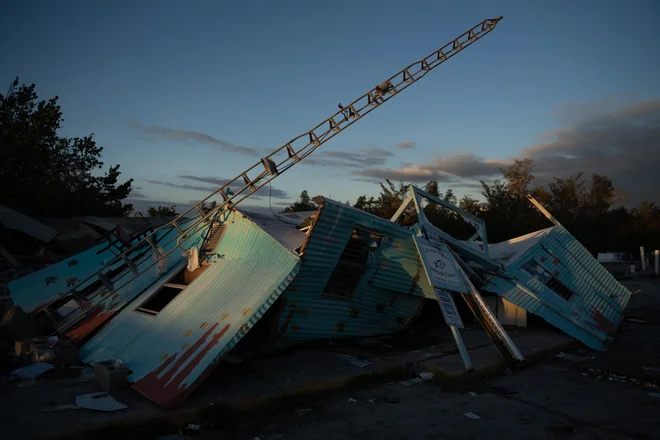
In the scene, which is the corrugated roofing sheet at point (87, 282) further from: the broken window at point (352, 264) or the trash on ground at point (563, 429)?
the trash on ground at point (563, 429)

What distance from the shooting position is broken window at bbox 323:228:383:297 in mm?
8430

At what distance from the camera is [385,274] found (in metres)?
8.80

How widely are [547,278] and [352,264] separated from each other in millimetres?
5420

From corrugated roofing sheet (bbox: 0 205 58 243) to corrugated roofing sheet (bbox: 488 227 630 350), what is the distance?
16909mm

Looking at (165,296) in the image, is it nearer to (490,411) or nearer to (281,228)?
(281,228)

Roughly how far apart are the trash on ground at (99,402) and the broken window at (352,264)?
401 cm

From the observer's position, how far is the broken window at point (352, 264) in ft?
27.7

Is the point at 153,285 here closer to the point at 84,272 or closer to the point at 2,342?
the point at 2,342

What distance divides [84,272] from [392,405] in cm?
956

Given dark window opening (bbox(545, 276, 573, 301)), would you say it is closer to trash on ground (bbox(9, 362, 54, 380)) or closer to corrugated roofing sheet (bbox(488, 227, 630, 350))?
corrugated roofing sheet (bbox(488, 227, 630, 350))

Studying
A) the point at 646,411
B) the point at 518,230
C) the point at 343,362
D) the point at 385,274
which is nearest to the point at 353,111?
the point at 385,274

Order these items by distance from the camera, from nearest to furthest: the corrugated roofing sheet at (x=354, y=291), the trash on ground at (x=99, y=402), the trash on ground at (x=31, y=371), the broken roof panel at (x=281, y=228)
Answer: the trash on ground at (x=99, y=402)
the trash on ground at (x=31, y=371)
the corrugated roofing sheet at (x=354, y=291)
the broken roof panel at (x=281, y=228)

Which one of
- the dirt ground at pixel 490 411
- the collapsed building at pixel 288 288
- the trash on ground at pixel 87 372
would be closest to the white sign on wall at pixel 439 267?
the collapsed building at pixel 288 288

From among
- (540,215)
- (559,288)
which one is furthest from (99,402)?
(540,215)
